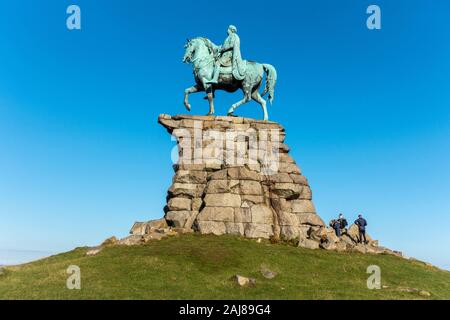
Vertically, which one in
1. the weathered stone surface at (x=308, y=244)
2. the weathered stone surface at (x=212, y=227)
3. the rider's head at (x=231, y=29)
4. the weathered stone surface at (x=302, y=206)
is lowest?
the weathered stone surface at (x=308, y=244)

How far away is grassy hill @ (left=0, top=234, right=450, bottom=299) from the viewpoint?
1998 cm

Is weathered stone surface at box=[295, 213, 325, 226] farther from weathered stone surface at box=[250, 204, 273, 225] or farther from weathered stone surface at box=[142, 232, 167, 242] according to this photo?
weathered stone surface at box=[142, 232, 167, 242]

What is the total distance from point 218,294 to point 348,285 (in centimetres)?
731

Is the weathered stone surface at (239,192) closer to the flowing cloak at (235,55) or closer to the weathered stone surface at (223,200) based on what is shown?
the weathered stone surface at (223,200)

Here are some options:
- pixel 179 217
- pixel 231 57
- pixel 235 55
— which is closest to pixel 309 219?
pixel 179 217

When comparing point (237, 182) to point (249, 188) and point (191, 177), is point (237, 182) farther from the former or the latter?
point (191, 177)

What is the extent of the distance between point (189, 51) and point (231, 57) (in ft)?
12.0

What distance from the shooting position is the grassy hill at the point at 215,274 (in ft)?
65.6

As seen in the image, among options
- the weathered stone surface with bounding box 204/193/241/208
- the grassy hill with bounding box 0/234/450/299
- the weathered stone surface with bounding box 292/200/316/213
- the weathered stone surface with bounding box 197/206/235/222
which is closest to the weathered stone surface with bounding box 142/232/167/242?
the grassy hill with bounding box 0/234/450/299

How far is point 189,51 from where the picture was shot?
37125 millimetres

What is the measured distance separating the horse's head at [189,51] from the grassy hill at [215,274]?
15.5 metres

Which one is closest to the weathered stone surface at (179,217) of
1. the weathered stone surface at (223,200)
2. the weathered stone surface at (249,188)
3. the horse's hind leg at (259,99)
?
the weathered stone surface at (223,200)

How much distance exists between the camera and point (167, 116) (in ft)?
121
